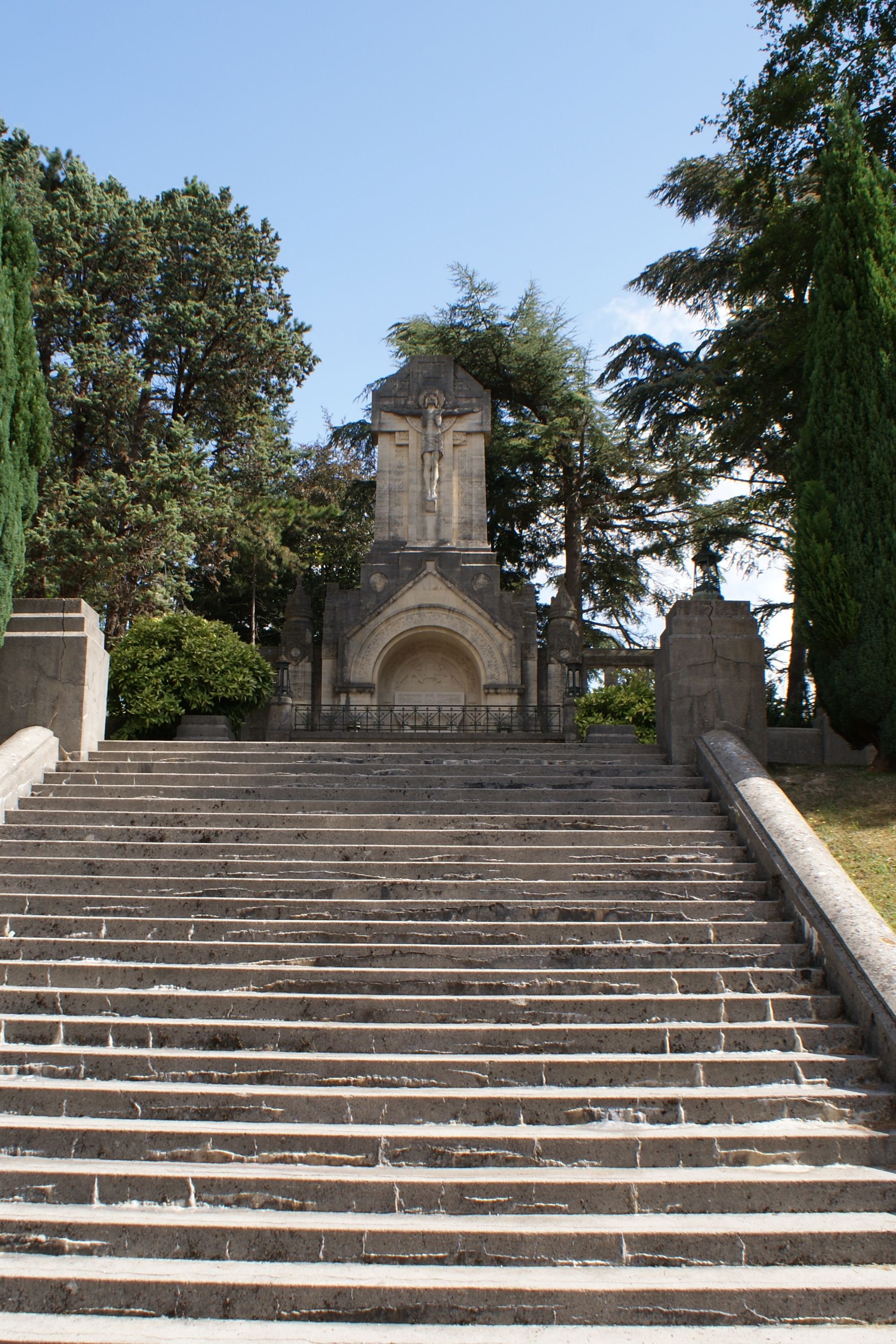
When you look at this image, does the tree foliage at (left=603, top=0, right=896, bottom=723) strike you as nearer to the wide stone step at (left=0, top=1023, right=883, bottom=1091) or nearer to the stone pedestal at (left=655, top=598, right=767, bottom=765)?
the stone pedestal at (left=655, top=598, right=767, bottom=765)

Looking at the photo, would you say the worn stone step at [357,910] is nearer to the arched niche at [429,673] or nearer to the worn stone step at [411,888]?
the worn stone step at [411,888]

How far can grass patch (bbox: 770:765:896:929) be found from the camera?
7559 millimetres

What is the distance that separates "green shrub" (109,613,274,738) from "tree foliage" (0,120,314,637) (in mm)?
7459

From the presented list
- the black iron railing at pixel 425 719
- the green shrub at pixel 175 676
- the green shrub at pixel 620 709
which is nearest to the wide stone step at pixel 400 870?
the green shrub at pixel 175 676

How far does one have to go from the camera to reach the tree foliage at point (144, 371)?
2067 centimetres

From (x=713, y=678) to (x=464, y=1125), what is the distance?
6164 mm

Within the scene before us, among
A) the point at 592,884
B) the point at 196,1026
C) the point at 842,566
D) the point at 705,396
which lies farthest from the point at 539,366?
the point at 196,1026

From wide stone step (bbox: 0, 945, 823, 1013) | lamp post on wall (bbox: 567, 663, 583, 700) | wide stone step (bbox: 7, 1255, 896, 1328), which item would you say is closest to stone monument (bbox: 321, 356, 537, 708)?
lamp post on wall (bbox: 567, 663, 583, 700)

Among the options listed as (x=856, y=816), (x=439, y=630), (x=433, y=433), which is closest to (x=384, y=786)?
(x=856, y=816)

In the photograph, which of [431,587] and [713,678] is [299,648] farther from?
[713,678]

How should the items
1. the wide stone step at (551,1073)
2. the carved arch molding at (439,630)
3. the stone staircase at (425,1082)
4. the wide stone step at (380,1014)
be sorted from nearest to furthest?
1. the stone staircase at (425,1082)
2. the wide stone step at (551,1073)
3. the wide stone step at (380,1014)
4. the carved arch molding at (439,630)

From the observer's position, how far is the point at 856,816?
8.91m

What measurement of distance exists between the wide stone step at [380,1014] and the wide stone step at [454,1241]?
4.56 ft

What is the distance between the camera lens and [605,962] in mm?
6566
